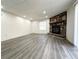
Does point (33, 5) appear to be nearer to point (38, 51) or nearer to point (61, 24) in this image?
point (38, 51)

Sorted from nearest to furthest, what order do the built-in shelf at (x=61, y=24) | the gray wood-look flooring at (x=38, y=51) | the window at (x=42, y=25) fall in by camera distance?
the gray wood-look flooring at (x=38, y=51) → the built-in shelf at (x=61, y=24) → the window at (x=42, y=25)

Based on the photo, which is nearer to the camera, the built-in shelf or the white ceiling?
the white ceiling

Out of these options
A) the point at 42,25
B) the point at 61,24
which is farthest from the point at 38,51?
the point at 42,25

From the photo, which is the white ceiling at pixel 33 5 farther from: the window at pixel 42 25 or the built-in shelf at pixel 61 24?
the window at pixel 42 25

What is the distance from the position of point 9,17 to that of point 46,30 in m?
9.09

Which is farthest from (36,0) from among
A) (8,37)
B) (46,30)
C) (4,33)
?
(46,30)

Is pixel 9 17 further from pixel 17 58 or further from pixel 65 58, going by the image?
pixel 65 58

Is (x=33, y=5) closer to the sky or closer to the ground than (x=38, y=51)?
closer to the sky

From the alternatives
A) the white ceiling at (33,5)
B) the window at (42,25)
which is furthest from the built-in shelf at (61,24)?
the window at (42,25)

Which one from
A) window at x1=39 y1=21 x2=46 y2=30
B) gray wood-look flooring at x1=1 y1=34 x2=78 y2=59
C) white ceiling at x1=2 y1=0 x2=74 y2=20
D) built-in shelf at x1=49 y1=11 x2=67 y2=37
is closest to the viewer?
gray wood-look flooring at x1=1 y1=34 x2=78 y2=59

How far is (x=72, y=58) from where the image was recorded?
3617 millimetres

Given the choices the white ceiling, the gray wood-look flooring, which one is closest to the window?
the white ceiling

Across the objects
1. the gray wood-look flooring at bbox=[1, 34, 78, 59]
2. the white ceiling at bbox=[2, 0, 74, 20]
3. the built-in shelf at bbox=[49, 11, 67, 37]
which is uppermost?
the white ceiling at bbox=[2, 0, 74, 20]

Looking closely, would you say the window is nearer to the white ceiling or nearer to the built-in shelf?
the built-in shelf
